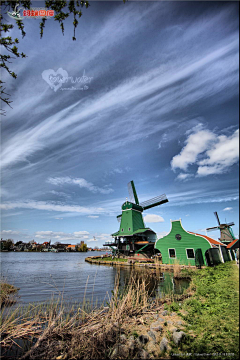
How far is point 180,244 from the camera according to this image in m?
19.3

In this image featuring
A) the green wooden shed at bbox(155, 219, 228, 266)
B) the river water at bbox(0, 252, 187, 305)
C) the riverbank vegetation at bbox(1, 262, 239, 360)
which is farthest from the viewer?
the green wooden shed at bbox(155, 219, 228, 266)

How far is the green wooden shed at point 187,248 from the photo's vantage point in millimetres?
17703

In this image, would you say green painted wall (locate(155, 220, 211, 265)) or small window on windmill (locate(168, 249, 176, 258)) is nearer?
green painted wall (locate(155, 220, 211, 265))

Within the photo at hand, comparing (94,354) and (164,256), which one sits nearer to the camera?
(94,354)

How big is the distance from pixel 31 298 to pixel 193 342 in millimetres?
9508

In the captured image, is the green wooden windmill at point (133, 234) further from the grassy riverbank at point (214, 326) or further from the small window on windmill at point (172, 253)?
the grassy riverbank at point (214, 326)

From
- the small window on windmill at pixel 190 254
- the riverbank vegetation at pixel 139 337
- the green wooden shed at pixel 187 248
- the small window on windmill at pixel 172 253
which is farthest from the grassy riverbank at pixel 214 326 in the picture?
the small window on windmill at pixel 172 253

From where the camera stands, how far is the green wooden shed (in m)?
17.7

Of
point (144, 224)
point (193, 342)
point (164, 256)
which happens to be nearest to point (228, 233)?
point (144, 224)

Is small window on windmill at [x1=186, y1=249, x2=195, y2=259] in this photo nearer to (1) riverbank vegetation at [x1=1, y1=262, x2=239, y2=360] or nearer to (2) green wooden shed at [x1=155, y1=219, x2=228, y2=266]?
(2) green wooden shed at [x1=155, y1=219, x2=228, y2=266]

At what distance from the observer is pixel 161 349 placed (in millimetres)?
3293

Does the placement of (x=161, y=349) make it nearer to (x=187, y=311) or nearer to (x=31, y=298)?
(x=187, y=311)

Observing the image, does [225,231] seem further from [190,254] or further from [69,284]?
[69,284]

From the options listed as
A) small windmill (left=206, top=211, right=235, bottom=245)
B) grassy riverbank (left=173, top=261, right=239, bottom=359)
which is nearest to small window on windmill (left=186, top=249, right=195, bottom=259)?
grassy riverbank (left=173, top=261, right=239, bottom=359)
